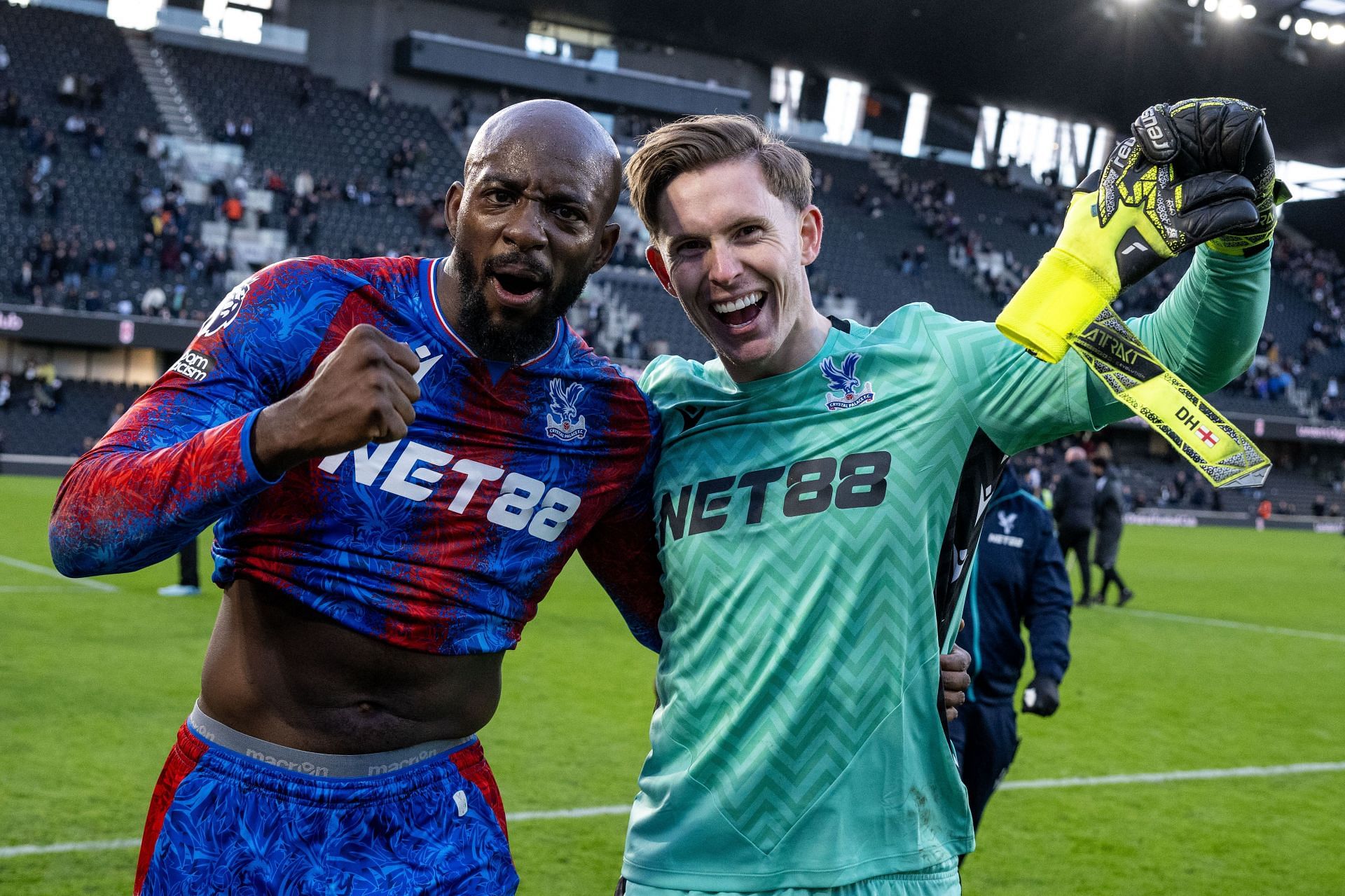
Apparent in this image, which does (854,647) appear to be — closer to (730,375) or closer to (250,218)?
(730,375)

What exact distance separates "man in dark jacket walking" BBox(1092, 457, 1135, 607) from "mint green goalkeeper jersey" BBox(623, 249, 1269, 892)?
13628mm

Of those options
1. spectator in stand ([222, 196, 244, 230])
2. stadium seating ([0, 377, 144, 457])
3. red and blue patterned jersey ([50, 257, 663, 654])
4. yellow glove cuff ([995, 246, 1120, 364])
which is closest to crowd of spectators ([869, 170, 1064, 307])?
spectator in stand ([222, 196, 244, 230])

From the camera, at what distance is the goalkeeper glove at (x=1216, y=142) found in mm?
1931

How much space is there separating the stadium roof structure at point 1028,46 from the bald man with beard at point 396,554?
120 feet

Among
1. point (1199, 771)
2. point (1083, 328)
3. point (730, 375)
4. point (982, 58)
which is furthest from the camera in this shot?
point (982, 58)

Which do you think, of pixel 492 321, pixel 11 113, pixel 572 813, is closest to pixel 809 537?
pixel 492 321

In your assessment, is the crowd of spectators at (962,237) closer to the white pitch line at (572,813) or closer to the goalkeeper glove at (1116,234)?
the white pitch line at (572,813)

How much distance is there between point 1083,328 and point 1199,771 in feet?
21.6

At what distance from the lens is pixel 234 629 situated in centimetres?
243

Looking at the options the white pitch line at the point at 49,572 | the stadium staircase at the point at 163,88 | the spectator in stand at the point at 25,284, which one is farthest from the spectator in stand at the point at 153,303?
the white pitch line at the point at 49,572

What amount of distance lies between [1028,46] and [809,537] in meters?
40.9

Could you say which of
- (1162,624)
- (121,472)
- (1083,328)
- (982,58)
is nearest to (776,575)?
(1083,328)

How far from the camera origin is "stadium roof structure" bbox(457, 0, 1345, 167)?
37.0m

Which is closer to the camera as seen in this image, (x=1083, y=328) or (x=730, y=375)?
(x=1083, y=328)
